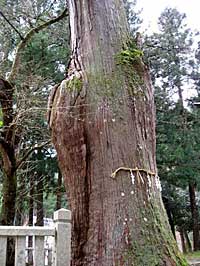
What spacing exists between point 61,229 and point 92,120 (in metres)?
0.82

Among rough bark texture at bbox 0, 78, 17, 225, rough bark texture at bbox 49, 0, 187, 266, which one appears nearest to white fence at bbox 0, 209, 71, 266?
rough bark texture at bbox 49, 0, 187, 266

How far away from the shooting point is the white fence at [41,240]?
2.44 m

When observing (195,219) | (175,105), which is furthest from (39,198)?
(195,219)

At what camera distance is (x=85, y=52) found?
3131 millimetres

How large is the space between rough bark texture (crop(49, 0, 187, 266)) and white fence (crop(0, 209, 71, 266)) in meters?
0.12

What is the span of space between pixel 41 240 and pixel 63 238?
0.15 m

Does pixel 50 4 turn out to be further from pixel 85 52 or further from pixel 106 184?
pixel 106 184

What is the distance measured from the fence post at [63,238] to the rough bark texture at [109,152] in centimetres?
10

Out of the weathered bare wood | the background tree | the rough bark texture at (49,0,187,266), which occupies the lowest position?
the weathered bare wood

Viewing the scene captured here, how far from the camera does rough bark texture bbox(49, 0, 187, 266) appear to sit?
2.50 metres

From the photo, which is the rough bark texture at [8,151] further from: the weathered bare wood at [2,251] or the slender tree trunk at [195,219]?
the slender tree trunk at [195,219]

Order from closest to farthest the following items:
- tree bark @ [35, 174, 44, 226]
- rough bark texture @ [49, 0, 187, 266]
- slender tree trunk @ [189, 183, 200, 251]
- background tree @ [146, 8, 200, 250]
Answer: rough bark texture @ [49, 0, 187, 266] < tree bark @ [35, 174, 44, 226] < background tree @ [146, 8, 200, 250] < slender tree trunk @ [189, 183, 200, 251]

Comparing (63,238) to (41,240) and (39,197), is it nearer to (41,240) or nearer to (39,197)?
(41,240)

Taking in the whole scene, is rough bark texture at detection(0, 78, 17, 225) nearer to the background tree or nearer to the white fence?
the white fence
